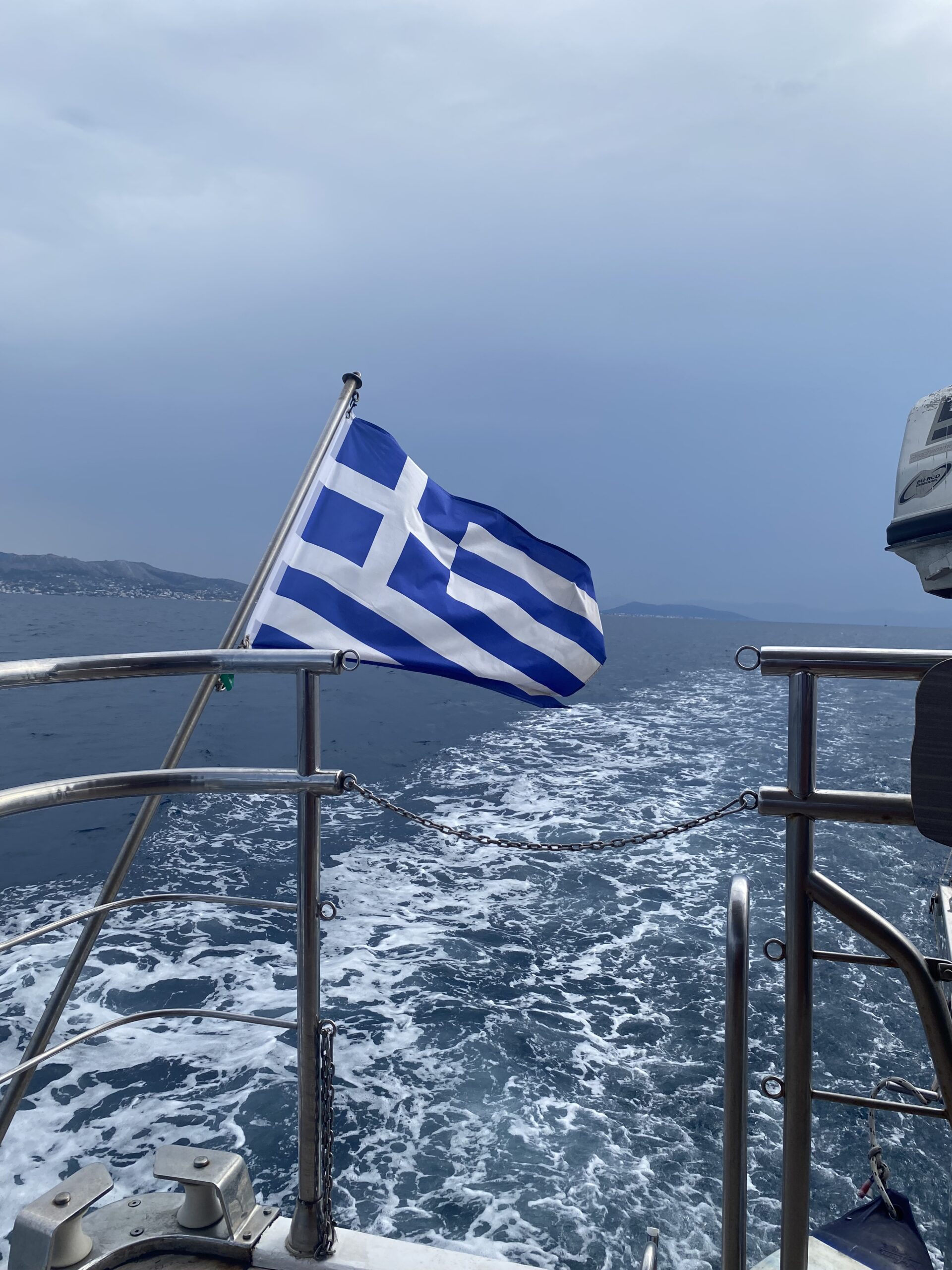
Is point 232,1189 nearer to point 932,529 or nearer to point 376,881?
point 932,529

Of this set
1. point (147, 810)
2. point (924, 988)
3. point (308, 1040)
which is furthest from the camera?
point (147, 810)

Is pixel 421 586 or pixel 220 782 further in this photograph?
pixel 421 586

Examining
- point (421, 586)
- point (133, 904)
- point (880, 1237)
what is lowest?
point (880, 1237)

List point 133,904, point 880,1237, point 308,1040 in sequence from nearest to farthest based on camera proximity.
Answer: point 133,904 → point 308,1040 → point 880,1237

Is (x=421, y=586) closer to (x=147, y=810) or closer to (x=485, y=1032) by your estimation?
(x=147, y=810)

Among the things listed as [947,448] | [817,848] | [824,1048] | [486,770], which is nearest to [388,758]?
[486,770]

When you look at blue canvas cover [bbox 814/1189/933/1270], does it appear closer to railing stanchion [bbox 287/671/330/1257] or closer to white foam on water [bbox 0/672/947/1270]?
railing stanchion [bbox 287/671/330/1257]

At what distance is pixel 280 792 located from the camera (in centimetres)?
134

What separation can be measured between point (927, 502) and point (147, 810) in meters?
1.60

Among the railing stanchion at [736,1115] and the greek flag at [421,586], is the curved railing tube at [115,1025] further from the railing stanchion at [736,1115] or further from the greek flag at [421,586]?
the greek flag at [421,586]

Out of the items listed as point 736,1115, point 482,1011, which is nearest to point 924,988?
point 736,1115

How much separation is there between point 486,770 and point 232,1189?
353 inches

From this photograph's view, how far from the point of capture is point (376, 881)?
625 cm

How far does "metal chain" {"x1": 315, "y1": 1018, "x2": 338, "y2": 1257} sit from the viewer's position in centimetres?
143
